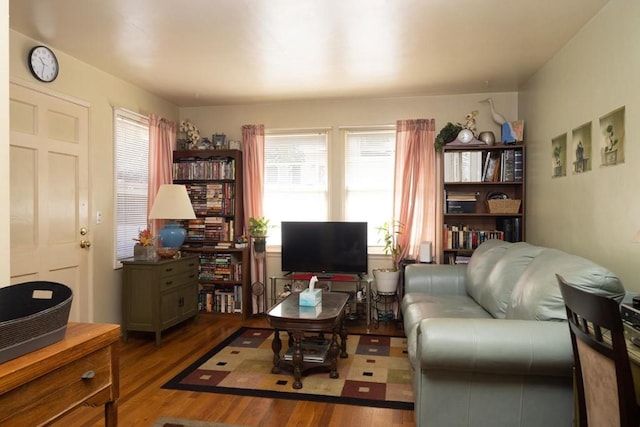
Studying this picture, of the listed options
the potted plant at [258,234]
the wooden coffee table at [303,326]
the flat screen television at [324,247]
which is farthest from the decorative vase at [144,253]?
the wooden coffee table at [303,326]

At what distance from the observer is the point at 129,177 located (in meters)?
4.33

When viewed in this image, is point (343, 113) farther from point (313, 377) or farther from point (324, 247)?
point (313, 377)

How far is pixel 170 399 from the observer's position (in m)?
2.81

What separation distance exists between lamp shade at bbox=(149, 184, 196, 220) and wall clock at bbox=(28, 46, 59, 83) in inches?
51.9

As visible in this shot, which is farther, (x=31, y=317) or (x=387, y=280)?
(x=387, y=280)

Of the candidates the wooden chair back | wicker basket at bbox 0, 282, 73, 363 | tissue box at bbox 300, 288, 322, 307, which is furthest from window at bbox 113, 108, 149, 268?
the wooden chair back

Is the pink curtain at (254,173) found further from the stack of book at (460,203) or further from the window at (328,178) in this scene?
the stack of book at (460,203)

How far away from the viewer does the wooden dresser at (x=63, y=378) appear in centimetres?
103

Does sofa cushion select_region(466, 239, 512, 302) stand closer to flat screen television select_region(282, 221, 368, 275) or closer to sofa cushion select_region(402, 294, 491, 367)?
sofa cushion select_region(402, 294, 491, 367)

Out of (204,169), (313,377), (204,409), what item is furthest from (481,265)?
(204,169)

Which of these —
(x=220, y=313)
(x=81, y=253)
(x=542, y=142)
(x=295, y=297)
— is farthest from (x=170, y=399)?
(x=542, y=142)

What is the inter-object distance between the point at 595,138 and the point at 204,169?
12.7 ft

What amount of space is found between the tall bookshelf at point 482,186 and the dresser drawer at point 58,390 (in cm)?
371

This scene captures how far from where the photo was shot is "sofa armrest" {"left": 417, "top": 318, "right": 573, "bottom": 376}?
1962 mm
